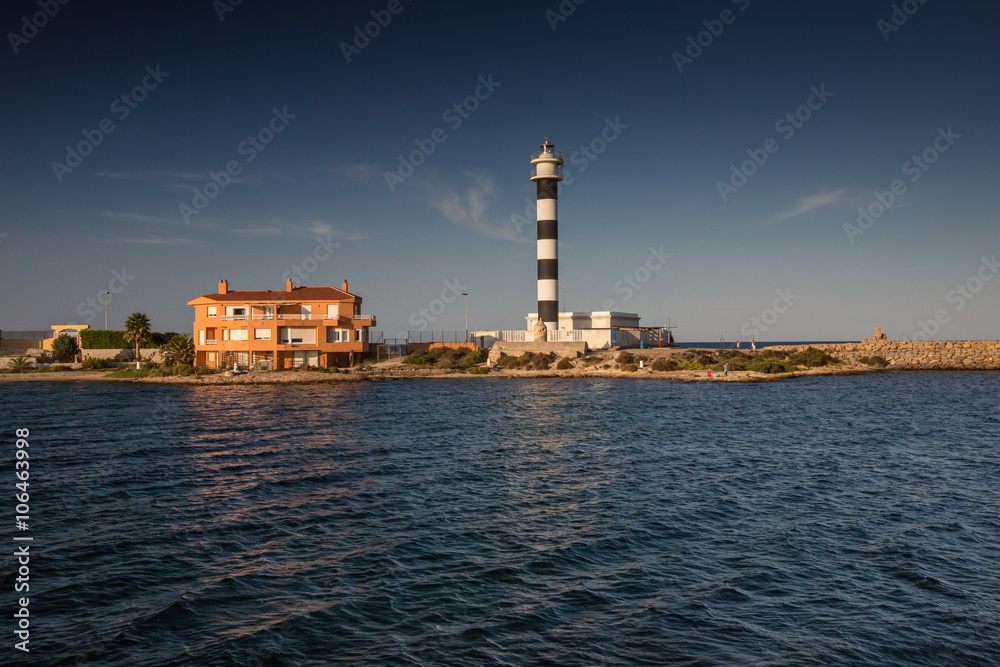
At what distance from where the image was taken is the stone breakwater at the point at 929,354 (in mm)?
76875

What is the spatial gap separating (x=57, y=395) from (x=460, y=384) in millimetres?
32110

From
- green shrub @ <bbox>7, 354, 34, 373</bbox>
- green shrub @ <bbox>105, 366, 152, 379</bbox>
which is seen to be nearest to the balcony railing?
green shrub @ <bbox>105, 366, 152, 379</bbox>

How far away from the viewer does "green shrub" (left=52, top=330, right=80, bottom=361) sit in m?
81.0

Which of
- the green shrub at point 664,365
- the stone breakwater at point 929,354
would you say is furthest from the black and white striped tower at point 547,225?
the stone breakwater at point 929,354

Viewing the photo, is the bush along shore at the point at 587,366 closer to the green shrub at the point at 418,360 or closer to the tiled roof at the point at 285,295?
the green shrub at the point at 418,360

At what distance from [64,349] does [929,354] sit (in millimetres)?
107120

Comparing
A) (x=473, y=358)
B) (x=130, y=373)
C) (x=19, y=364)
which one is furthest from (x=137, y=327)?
(x=473, y=358)

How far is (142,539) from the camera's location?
14859 millimetres

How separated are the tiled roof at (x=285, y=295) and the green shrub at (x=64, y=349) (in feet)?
88.0

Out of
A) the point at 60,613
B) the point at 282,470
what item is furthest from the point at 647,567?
the point at 282,470

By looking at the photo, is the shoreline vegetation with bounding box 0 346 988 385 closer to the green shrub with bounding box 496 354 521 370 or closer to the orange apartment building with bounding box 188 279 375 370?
the green shrub with bounding box 496 354 521 370

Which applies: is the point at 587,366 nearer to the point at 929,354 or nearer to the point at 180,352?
the point at 180,352

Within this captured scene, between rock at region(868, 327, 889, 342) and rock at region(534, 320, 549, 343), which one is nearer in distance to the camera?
rock at region(534, 320, 549, 343)

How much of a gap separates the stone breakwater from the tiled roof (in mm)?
56506
